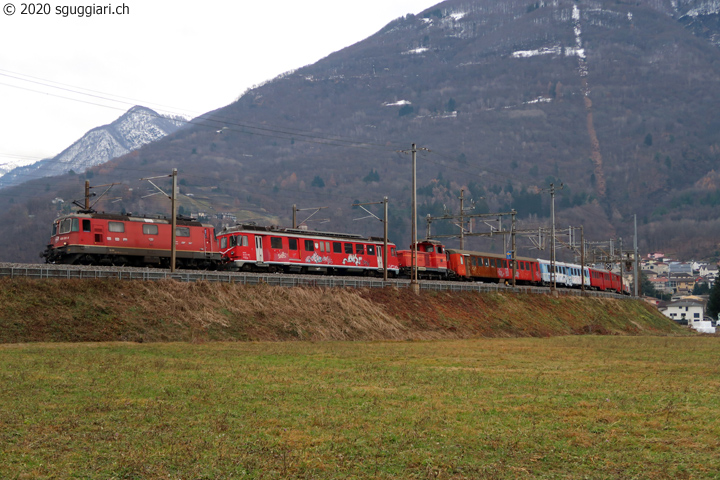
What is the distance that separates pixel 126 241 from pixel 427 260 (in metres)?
33.7

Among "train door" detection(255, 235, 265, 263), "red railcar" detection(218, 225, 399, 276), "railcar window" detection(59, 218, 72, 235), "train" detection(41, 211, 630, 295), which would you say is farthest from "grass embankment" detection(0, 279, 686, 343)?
"railcar window" detection(59, 218, 72, 235)

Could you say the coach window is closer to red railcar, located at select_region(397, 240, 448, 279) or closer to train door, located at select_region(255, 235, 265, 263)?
Answer: train door, located at select_region(255, 235, 265, 263)

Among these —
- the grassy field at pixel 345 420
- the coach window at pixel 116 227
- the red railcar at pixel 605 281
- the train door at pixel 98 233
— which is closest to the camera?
the grassy field at pixel 345 420

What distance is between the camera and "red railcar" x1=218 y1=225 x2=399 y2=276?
5269 cm

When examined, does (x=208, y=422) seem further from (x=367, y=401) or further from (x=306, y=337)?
(x=306, y=337)

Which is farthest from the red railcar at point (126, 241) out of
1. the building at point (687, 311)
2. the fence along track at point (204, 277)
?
the building at point (687, 311)

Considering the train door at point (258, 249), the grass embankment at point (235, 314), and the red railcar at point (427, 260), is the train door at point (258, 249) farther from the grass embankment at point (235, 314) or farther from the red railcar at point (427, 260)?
the red railcar at point (427, 260)

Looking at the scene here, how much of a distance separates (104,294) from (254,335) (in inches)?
317

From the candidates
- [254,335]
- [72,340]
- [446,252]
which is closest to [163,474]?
[72,340]

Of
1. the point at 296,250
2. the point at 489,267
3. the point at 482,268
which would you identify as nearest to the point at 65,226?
the point at 296,250

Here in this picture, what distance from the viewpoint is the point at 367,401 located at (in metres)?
17.6

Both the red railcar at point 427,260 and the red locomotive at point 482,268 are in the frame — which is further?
the red locomotive at point 482,268

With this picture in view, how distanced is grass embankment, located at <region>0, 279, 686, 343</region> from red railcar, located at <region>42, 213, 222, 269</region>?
24.6 feet

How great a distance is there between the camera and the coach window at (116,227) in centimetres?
4600
